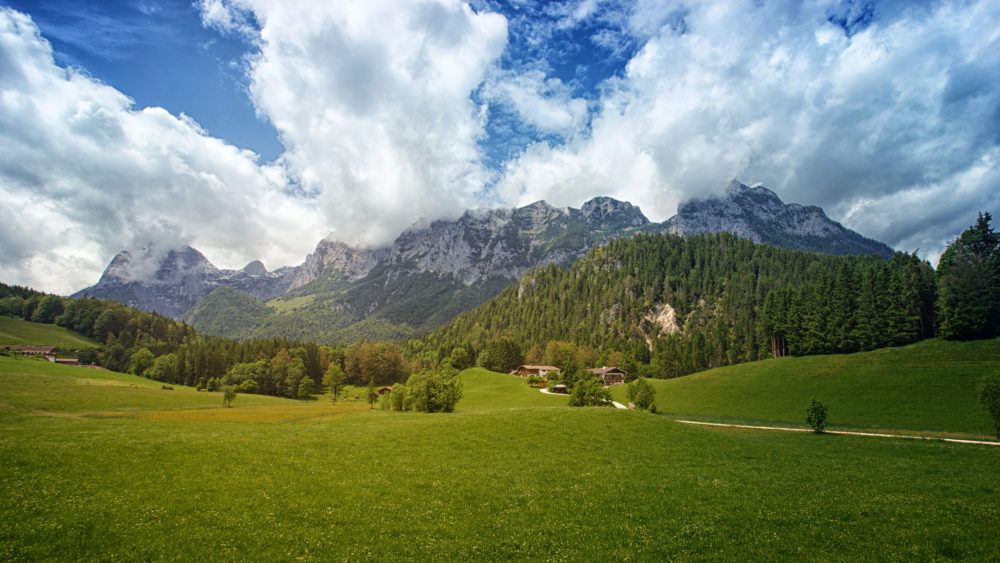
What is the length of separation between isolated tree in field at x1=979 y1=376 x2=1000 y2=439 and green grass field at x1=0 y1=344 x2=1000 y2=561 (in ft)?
67.5

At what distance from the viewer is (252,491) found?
61.0 ft

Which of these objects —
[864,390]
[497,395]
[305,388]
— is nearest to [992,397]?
[864,390]

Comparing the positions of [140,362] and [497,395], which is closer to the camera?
[497,395]

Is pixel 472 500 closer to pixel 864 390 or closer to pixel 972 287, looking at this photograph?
pixel 864 390

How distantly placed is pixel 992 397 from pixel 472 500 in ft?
210

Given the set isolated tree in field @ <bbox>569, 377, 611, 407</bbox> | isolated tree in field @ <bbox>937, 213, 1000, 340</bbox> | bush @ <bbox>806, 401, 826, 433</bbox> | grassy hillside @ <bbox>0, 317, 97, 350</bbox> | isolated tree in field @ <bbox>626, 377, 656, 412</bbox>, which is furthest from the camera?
grassy hillside @ <bbox>0, 317, 97, 350</bbox>

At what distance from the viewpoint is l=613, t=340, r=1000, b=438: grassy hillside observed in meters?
61.2

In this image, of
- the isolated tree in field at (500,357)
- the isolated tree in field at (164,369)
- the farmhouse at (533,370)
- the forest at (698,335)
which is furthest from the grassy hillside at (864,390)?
the isolated tree in field at (164,369)

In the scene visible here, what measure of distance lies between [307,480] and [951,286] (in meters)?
130

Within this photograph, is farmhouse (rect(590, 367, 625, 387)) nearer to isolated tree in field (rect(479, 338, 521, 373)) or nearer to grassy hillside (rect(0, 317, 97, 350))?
isolated tree in field (rect(479, 338, 521, 373))

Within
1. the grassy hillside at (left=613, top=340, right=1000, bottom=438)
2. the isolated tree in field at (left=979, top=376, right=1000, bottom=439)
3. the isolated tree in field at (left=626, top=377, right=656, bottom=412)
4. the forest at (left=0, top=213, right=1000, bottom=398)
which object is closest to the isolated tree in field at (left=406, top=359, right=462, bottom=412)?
the isolated tree in field at (left=626, top=377, right=656, bottom=412)

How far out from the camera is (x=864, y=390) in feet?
242

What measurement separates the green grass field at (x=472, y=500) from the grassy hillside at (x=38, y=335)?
542ft

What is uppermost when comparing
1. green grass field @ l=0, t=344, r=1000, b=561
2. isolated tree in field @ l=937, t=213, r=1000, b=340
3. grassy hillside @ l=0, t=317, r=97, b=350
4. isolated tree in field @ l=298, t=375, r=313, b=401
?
isolated tree in field @ l=937, t=213, r=1000, b=340
